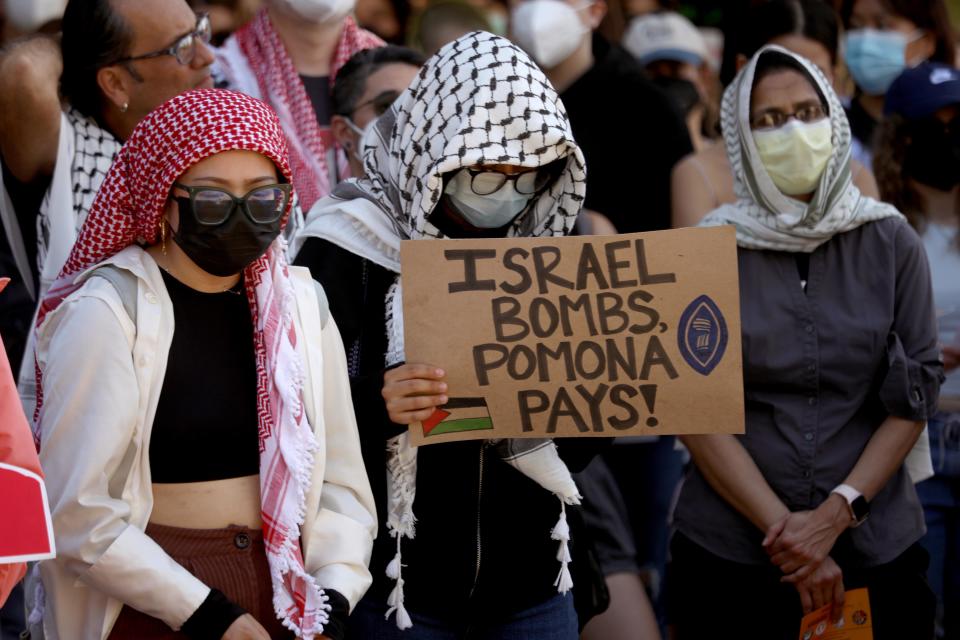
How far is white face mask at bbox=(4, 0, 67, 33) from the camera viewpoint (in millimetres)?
5750

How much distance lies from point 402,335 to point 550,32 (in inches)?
118

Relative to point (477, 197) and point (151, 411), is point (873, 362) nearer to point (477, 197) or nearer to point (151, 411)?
point (477, 197)

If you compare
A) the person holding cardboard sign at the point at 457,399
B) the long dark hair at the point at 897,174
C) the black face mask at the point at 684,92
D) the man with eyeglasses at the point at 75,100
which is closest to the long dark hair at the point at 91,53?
the man with eyeglasses at the point at 75,100

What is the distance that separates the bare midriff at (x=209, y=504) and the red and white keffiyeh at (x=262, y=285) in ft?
0.13

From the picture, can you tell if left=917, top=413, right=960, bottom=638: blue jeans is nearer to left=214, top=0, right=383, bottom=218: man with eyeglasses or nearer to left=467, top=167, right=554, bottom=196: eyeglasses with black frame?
left=467, top=167, right=554, bottom=196: eyeglasses with black frame

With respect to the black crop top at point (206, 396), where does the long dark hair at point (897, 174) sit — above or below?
above

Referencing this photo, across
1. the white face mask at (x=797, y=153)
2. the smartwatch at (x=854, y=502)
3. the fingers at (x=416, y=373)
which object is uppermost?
the white face mask at (x=797, y=153)

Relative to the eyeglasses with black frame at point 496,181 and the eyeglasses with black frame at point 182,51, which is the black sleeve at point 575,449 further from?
the eyeglasses with black frame at point 182,51

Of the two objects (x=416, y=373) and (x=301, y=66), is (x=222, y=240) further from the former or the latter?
(x=301, y=66)

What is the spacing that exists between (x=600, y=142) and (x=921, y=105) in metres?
1.30

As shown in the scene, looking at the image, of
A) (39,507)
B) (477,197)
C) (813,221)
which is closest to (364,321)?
(477,197)

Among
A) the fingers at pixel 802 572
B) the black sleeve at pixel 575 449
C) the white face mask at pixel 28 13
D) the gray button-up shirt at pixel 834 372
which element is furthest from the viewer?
the white face mask at pixel 28 13

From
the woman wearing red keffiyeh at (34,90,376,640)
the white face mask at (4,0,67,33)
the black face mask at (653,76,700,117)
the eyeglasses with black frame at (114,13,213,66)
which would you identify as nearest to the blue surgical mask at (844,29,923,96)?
the black face mask at (653,76,700,117)

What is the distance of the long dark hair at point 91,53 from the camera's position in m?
3.90
